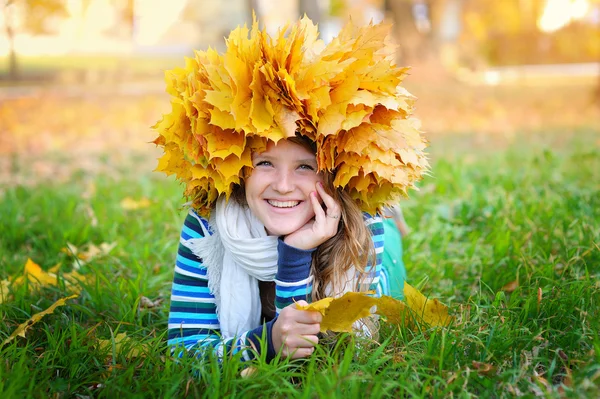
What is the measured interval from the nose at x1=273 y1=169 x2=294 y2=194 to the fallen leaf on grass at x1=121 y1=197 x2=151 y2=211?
2169 millimetres

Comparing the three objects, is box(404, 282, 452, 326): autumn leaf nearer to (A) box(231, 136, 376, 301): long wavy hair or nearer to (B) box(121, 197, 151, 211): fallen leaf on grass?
(A) box(231, 136, 376, 301): long wavy hair

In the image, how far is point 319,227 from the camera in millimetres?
2027

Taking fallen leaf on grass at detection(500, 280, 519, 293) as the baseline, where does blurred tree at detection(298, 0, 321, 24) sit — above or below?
above

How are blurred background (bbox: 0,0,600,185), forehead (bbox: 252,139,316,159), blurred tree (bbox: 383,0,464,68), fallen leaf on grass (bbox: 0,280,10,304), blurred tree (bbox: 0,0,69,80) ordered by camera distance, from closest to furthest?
forehead (bbox: 252,139,316,159)
fallen leaf on grass (bbox: 0,280,10,304)
blurred background (bbox: 0,0,600,185)
blurred tree (bbox: 0,0,69,80)
blurred tree (bbox: 383,0,464,68)

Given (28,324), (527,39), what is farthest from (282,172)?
(527,39)

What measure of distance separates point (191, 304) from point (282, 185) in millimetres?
575

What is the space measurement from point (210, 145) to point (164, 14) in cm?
2372

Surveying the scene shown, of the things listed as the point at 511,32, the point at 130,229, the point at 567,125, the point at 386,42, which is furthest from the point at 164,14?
the point at 386,42

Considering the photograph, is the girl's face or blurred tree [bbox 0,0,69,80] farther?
blurred tree [bbox 0,0,69,80]

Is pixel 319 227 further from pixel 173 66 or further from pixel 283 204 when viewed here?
pixel 173 66

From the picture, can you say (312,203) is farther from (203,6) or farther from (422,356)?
(203,6)

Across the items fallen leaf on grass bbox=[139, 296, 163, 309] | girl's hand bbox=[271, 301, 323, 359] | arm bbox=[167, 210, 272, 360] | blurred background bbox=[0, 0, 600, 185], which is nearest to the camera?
girl's hand bbox=[271, 301, 323, 359]

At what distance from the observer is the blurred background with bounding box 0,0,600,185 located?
7.21 metres

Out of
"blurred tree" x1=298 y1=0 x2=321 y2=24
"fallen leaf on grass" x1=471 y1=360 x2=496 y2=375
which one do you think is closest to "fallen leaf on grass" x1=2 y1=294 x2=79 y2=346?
"fallen leaf on grass" x1=471 y1=360 x2=496 y2=375
